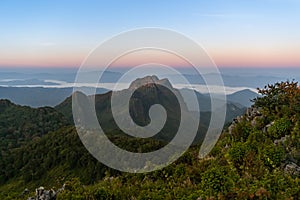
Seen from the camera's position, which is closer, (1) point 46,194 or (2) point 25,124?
(1) point 46,194

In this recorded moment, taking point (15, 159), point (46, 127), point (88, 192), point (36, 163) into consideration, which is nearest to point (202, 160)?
point (88, 192)

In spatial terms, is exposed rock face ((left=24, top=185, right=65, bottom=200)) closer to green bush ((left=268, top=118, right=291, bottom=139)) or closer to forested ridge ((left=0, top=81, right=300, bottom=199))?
forested ridge ((left=0, top=81, right=300, bottom=199))

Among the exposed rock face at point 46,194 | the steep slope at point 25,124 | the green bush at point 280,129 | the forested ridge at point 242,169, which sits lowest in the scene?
the steep slope at point 25,124

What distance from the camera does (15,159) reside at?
57344 mm

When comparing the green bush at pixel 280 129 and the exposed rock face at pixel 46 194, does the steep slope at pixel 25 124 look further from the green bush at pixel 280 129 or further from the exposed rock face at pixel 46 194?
the green bush at pixel 280 129

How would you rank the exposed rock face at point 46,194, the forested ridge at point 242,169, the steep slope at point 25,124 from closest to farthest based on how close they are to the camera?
the forested ridge at point 242,169 → the exposed rock face at point 46,194 → the steep slope at point 25,124

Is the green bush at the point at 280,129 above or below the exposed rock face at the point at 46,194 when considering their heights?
above

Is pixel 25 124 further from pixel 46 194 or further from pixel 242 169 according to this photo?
pixel 242 169

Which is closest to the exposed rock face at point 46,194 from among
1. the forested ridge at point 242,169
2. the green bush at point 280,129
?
the forested ridge at point 242,169

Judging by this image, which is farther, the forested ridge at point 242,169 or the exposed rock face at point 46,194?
the exposed rock face at point 46,194

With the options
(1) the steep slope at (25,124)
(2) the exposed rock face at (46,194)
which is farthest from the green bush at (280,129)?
(1) the steep slope at (25,124)

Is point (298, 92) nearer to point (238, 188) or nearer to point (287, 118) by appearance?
point (287, 118)

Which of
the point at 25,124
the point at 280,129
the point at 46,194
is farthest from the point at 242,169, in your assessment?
the point at 25,124

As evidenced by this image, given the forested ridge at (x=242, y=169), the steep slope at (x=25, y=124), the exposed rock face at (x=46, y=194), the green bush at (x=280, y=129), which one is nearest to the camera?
the forested ridge at (x=242, y=169)
